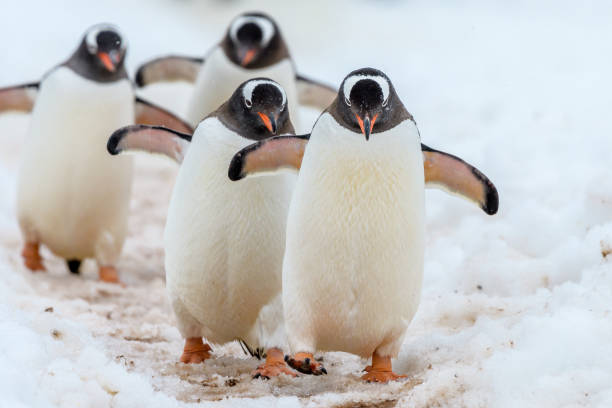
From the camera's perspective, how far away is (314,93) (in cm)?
545

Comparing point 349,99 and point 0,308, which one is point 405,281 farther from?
point 0,308

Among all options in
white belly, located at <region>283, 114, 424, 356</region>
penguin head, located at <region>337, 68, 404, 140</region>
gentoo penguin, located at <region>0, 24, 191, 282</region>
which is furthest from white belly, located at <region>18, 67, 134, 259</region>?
penguin head, located at <region>337, 68, 404, 140</region>

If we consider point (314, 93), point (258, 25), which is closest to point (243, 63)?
point (258, 25)

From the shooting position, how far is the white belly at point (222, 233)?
279cm

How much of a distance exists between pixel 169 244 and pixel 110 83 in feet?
4.71

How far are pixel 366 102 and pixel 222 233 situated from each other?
66 centimetres

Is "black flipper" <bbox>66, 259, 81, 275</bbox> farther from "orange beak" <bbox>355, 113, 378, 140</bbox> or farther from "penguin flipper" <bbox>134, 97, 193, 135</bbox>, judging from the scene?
"orange beak" <bbox>355, 113, 378, 140</bbox>

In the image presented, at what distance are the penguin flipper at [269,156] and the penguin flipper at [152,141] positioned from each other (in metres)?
0.51

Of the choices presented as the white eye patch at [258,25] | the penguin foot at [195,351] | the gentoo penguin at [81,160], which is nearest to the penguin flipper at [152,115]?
the gentoo penguin at [81,160]

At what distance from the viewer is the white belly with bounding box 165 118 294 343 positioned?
279 cm

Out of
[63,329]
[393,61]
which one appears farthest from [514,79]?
[63,329]

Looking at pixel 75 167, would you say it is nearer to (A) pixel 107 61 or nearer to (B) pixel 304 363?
(A) pixel 107 61

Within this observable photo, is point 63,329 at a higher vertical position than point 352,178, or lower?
lower

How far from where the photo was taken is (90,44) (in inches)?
159
